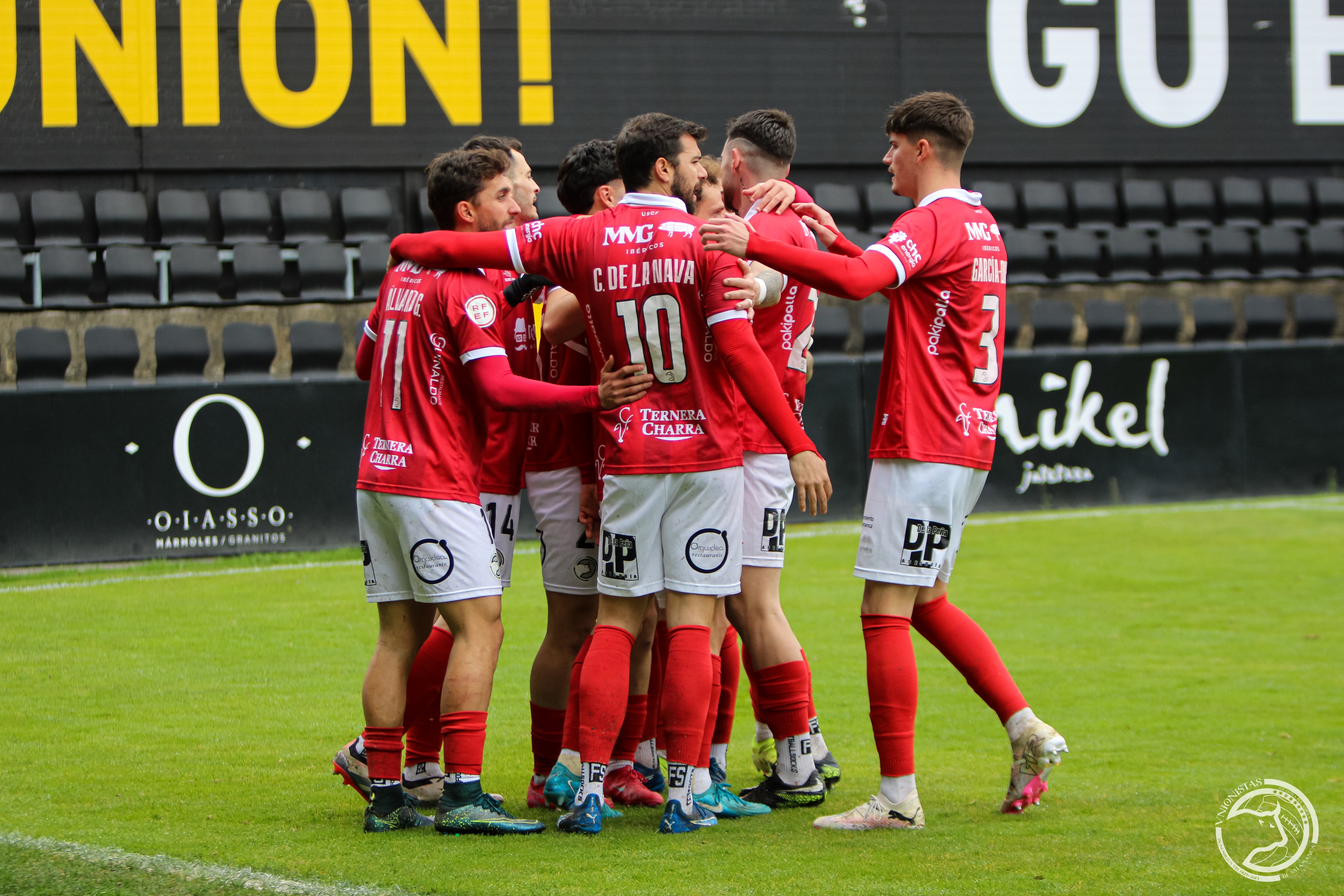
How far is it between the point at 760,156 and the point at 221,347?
7578 millimetres

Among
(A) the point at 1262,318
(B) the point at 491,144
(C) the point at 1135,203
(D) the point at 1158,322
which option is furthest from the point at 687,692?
(C) the point at 1135,203

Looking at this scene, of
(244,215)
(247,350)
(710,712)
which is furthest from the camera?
(244,215)

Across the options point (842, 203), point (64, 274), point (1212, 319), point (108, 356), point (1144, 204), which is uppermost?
point (1144, 204)

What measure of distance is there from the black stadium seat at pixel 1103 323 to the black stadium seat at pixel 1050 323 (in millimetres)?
237

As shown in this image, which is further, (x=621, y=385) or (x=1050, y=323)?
(x=1050, y=323)

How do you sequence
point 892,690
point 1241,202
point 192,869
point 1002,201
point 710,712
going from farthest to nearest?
point 1241,202 < point 1002,201 < point 710,712 < point 892,690 < point 192,869

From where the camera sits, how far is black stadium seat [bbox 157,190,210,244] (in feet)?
40.4

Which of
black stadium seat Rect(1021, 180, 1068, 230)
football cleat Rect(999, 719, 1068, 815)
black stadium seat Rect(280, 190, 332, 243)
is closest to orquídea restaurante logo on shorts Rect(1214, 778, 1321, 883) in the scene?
football cleat Rect(999, 719, 1068, 815)

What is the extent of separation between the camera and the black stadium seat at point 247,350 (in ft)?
34.5

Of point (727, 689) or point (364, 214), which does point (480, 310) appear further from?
point (364, 214)

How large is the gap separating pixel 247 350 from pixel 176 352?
1.76ft

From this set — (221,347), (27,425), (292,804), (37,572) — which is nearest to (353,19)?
(221,347)

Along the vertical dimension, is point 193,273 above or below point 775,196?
above

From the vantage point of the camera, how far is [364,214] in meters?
12.8
